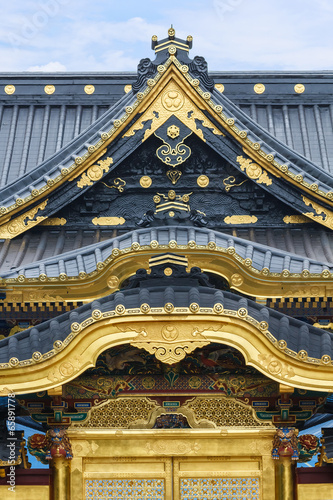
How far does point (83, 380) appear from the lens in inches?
338

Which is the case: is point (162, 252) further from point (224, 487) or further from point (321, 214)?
point (321, 214)

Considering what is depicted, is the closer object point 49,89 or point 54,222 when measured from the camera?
point 54,222

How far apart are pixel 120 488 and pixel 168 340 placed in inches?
64.5

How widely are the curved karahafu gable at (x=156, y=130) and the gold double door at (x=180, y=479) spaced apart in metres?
3.77

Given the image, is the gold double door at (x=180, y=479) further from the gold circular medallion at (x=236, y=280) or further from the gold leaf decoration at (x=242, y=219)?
→ the gold leaf decoration at (x=242, y=219)

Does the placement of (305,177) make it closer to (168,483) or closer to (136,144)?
(136,144)

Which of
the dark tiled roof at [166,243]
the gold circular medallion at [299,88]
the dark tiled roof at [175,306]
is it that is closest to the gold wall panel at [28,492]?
the dark tiled roof at [175,306]

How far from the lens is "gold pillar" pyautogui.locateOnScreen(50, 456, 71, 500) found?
8.29 meters

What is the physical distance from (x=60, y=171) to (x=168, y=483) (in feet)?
14.4

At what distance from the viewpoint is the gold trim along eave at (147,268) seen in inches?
350

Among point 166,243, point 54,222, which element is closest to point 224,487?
point 166,243

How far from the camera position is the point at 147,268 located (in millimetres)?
8961

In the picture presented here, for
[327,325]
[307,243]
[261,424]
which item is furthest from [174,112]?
[261,424]

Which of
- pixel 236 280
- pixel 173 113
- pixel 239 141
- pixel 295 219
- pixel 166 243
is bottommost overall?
pixel 236 280
